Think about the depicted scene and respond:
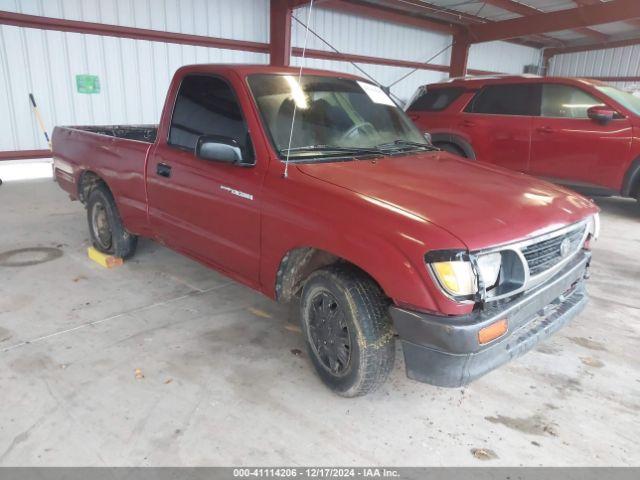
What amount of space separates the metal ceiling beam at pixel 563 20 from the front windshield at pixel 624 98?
17.0ft

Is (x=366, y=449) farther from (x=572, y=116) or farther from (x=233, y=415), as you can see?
(x=572, y=116)

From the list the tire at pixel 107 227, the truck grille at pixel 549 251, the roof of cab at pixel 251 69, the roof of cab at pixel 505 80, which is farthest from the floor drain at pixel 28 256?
the roof of cab at pixel 505 80

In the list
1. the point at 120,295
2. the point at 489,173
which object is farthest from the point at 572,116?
the point at 120,295

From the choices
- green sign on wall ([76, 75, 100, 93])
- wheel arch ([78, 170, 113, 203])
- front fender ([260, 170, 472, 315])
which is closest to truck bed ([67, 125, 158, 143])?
wheel arch ([78, 170, 113, 203])

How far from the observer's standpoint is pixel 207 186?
3178 millimetres

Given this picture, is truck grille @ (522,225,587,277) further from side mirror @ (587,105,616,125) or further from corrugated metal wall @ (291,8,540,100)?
corrugated metal wall @ (291,8,540,100)

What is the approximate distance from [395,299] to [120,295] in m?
2.65

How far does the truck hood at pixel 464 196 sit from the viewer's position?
224 cm

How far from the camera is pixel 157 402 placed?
2.58 metres

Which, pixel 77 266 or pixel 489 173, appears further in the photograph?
pixel 77 266

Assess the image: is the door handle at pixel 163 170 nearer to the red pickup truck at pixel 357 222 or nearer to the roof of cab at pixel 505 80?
the red pickup truck at pixel 357 222

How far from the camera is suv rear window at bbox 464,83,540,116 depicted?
7.03m

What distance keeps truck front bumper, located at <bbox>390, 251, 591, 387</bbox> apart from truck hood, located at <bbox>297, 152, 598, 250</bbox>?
1.04 feet

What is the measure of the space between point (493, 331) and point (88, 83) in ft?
31.4
